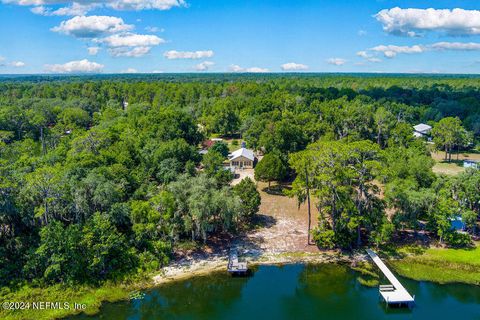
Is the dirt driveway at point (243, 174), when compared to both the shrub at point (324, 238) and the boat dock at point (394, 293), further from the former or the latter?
the boat dock at point (394, 293)

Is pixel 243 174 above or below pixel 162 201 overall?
below

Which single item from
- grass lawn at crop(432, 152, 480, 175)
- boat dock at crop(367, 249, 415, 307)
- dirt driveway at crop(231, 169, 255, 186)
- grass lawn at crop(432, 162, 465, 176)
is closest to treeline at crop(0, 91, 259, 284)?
boat dock at crop(367, 249, 415, 307)

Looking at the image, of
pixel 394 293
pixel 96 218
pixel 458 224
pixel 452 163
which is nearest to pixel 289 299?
pixel 394 293

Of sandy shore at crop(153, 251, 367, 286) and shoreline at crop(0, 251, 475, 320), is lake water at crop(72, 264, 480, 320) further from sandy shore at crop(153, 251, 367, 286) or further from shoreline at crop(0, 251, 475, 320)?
sandy shore at crop(153, 251, 367, 286)

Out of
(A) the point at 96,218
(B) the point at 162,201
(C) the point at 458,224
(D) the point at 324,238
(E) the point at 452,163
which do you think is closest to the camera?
(A) the point at 96,218

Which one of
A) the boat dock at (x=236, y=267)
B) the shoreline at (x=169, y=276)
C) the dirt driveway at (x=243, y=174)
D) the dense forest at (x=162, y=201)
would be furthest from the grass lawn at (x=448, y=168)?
the boat dock at (x=236, y=267)

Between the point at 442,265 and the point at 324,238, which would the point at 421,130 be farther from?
the point at 324,238

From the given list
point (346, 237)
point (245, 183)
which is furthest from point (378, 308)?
point (245, 183)
